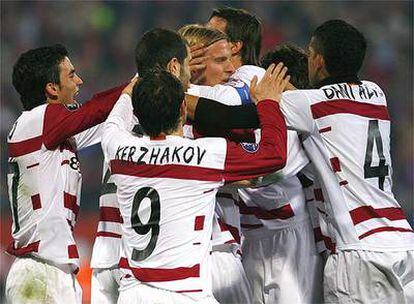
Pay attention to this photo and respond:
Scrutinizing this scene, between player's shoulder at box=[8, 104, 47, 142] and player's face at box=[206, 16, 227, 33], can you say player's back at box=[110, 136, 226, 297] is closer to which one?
player's shoulder at box=[8, 104, 47, 142]

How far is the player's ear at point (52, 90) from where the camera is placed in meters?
6.49

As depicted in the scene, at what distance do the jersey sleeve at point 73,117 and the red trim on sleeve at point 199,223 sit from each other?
1015 millimetres

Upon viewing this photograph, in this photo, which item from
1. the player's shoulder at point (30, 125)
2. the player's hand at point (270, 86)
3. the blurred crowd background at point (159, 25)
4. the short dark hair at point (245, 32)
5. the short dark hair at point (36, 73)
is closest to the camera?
the player's hand at point (270, 86)

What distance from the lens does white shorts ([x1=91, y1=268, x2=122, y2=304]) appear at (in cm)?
696

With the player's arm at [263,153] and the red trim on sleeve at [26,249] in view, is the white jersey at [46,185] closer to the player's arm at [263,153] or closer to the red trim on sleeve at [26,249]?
the red trim on sleeve at [26,249]

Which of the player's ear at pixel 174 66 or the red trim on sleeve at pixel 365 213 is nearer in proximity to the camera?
the player's ear at pixel 174 66

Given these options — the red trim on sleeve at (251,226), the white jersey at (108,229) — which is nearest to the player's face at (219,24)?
the white jersey at (108,229)

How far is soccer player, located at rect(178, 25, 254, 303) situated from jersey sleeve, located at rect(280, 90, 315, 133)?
0.63 m

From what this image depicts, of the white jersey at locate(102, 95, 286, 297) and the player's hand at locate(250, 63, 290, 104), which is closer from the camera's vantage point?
the white jersey at locate(102, 95, 286, 297)

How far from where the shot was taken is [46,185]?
637 centimetres

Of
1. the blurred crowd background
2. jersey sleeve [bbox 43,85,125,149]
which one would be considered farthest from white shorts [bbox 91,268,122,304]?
the blurred crowd background

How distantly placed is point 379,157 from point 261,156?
1037mm

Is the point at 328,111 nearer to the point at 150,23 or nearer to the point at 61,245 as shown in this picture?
the point at 61,245

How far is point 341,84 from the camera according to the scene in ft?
20.7
